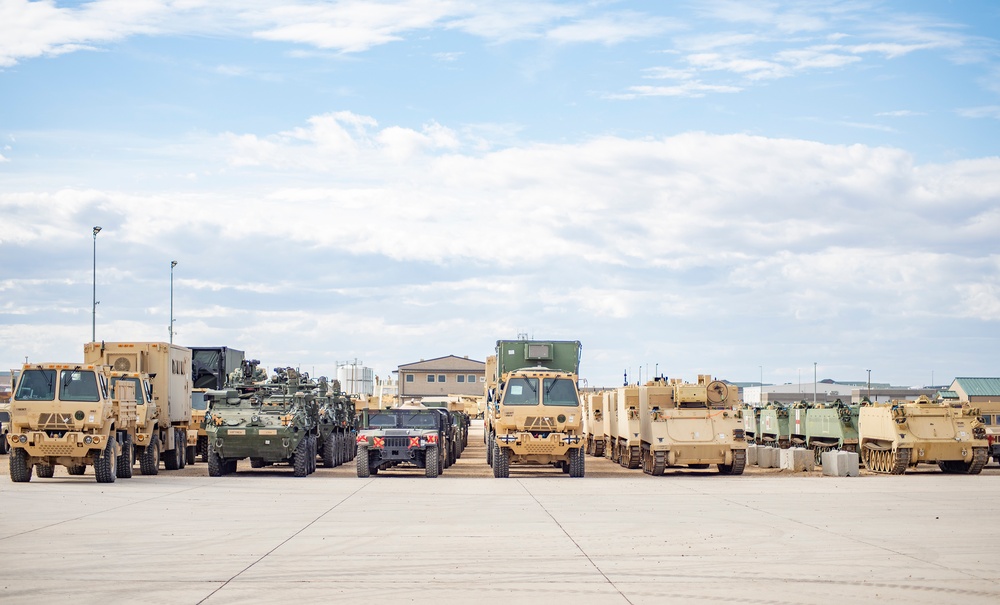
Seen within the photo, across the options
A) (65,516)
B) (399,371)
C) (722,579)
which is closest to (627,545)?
(722,579)

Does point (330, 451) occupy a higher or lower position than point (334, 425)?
lower

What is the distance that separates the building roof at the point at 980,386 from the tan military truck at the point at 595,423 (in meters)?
59.9

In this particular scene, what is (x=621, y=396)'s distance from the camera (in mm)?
34781

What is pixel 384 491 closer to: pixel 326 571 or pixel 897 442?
pixel 326 571

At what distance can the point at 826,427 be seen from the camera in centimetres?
3847

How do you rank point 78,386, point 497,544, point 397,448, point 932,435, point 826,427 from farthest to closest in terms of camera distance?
point 826,427 < point 932,435 < point 397,448 < point 78,386 < point 497,544

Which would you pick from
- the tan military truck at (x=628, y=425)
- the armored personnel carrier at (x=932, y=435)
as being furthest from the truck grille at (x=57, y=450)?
the armored personnel carrier at (x=932, y=435)

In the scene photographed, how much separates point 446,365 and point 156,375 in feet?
326

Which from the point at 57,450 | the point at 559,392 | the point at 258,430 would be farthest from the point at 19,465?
the point at 559,392

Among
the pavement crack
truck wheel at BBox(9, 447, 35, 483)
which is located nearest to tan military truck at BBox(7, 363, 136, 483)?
truck wheel at BBox(9, 447, 35, 483)

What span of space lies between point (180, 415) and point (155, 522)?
51.1ft

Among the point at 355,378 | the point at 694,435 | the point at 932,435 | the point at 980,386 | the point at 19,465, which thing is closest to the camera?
the point at 19,465

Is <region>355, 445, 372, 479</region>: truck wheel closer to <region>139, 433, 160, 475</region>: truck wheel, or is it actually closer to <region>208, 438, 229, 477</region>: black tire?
<region>208, 438, 229, 477</region>: black tire

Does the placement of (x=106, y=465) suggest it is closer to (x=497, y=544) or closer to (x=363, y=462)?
(x=363, y=462)
